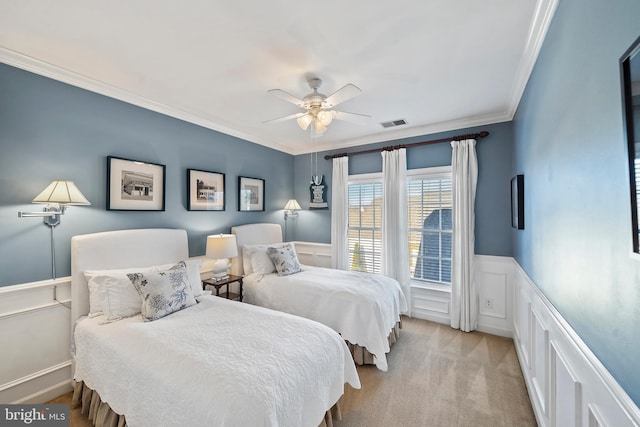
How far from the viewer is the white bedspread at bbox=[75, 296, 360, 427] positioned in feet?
4.28

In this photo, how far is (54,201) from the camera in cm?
201

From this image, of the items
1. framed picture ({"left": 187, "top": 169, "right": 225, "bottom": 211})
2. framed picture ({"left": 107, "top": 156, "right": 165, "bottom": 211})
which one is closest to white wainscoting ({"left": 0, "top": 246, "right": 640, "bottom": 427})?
framed picture ({"left": 107, "top": 156, "right": 165, "bottom": 211})

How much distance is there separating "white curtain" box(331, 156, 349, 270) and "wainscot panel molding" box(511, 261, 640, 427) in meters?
→ 2.49

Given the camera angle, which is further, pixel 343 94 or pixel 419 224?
pixel 419 224

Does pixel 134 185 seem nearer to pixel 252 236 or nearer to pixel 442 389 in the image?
pixel 252 236

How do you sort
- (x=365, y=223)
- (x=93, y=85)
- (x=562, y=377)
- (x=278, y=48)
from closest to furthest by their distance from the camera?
(x=562, y=377) → (x=278, y=48) → (x=93, y=85) → (x=365, y=223)

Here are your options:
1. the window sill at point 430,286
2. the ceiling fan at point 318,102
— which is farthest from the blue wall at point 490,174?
the ceiling fan at point 318,102

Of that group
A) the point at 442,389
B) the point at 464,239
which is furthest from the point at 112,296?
the point at 464,239

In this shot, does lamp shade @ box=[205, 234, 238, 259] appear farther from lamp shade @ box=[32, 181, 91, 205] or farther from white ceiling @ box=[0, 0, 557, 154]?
white ceiling @ box=[0, 0, 557, 154]

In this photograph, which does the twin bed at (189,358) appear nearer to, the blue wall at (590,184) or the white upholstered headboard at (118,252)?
the white upholstered headboard at (118,252)

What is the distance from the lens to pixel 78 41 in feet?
6.31

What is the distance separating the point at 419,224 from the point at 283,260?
81.5 inches

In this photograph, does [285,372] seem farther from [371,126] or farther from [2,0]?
[371,126]

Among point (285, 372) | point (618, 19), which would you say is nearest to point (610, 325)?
point (618, 19)
